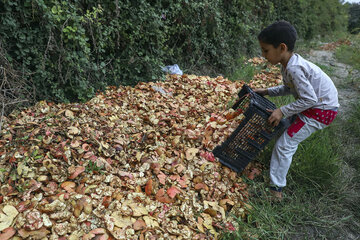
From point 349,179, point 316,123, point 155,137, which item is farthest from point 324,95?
point 155,137

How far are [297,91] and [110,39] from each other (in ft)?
7.44

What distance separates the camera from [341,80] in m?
4.97

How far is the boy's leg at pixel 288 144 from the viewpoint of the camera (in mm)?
1769

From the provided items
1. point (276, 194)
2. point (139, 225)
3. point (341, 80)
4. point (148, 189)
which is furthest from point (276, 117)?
point (341, 80)

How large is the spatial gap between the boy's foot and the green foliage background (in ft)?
7.00

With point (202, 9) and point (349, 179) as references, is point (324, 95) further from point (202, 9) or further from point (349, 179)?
point (202, 9)

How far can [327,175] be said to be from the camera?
2057 mm

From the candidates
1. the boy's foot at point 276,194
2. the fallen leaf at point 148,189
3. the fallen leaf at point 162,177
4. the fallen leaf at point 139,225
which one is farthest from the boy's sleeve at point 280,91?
the fallen leaf at point 139,225

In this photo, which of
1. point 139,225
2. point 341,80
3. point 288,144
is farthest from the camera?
point 341,80

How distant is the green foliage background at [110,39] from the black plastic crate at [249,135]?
169 cm

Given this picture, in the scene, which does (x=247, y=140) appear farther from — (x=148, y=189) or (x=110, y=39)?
(x=110, y=39)

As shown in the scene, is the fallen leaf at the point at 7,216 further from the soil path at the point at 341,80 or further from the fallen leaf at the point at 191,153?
the soil path at the point at 341,80

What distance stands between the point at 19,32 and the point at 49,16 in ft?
1.03

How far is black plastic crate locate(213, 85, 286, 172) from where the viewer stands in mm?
1815
